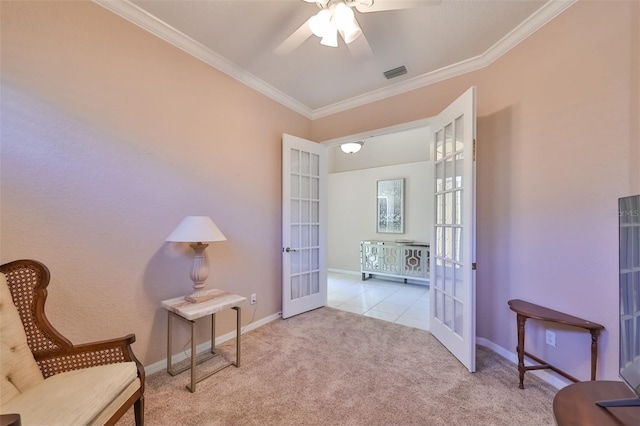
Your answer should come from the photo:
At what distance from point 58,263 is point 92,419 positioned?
3.46 feet

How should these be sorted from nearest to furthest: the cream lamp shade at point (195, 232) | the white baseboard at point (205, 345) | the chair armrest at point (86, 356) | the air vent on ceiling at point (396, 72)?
the chair armrest at point (86, 356), the cream lamp shade at point (195, 232), the white baseboard at point (205, 345), the air vent on ceiling at point (396, 72)

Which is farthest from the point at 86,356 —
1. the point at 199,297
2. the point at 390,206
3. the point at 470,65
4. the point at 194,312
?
the point at 390,206

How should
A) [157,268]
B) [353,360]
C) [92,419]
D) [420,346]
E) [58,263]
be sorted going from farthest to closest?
[420,346], [353,360], [157,268], [58,263], [92,419]

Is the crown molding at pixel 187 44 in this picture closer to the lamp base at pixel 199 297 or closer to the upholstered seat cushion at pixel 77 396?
the lamp base at pixel 199 297

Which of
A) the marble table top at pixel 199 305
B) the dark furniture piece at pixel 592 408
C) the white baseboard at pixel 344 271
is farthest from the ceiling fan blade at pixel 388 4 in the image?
the white baseboard at pixel 344 271

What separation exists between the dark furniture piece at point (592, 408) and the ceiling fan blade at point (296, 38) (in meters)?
2.22

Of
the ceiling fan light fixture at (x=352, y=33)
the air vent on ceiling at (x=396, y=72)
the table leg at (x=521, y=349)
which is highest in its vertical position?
the air vent on ceiling at (x=396, y=72)

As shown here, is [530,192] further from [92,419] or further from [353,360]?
[92,419]

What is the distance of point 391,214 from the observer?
5285 millimetres

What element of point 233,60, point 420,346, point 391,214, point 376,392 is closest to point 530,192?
point 420,346

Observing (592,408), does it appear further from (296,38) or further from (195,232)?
(296,38)

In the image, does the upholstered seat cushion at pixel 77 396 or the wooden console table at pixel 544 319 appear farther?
the wooden console table at pixel 544 319

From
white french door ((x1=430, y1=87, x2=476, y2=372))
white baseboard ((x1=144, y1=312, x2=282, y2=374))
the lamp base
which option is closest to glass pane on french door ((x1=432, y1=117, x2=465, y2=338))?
white french door ((x1=430, y1=87, x2=476, y2=372))

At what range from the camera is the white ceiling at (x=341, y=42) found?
1.87 metres
